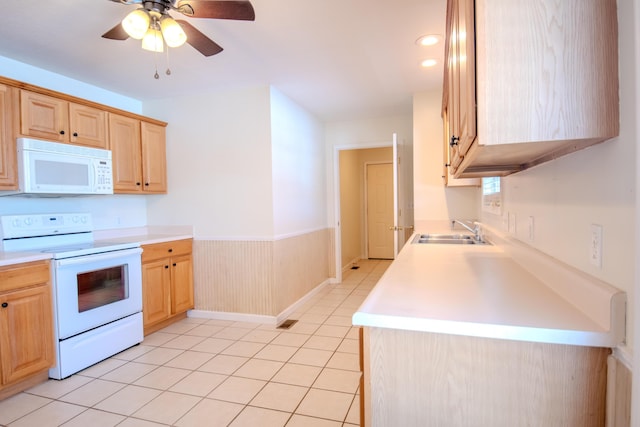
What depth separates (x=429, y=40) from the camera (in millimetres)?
2348

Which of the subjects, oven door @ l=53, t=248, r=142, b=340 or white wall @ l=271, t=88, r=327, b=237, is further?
white wall @ l=271, t=88, r=327, b=237

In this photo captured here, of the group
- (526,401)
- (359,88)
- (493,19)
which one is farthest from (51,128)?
(526,401)

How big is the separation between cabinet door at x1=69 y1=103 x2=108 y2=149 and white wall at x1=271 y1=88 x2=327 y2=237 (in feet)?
4.99

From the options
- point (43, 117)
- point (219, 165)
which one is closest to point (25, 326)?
point (43, 117)

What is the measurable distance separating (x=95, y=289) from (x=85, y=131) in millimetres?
1352

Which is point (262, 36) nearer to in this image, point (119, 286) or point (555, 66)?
point (555, 66)

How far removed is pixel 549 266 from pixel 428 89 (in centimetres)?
272

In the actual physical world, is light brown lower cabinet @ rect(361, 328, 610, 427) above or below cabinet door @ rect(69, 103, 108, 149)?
below

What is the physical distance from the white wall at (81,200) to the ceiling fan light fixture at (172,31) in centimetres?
173

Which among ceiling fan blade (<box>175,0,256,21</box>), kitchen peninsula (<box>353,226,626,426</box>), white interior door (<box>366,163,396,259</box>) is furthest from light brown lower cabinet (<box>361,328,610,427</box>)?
white interior door (<box>366,163,396,259</box>)

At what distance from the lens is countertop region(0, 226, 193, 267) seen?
2155mm

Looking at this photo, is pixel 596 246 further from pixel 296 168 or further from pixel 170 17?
pixel 296 168

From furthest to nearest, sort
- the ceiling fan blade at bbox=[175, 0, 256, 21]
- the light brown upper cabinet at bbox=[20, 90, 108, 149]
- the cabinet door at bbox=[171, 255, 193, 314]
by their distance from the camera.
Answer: the cabinet door at bbox=[171, 255, 193, 314] → the light brown upper cabinet at bbox=[20, 90, 108, 149] → the ceiling fan blade at bbox=[175, 0, 256, 21]

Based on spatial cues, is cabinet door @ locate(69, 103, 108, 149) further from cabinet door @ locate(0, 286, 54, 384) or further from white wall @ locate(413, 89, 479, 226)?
white wall @ locate(413, 89, 479, 226)
